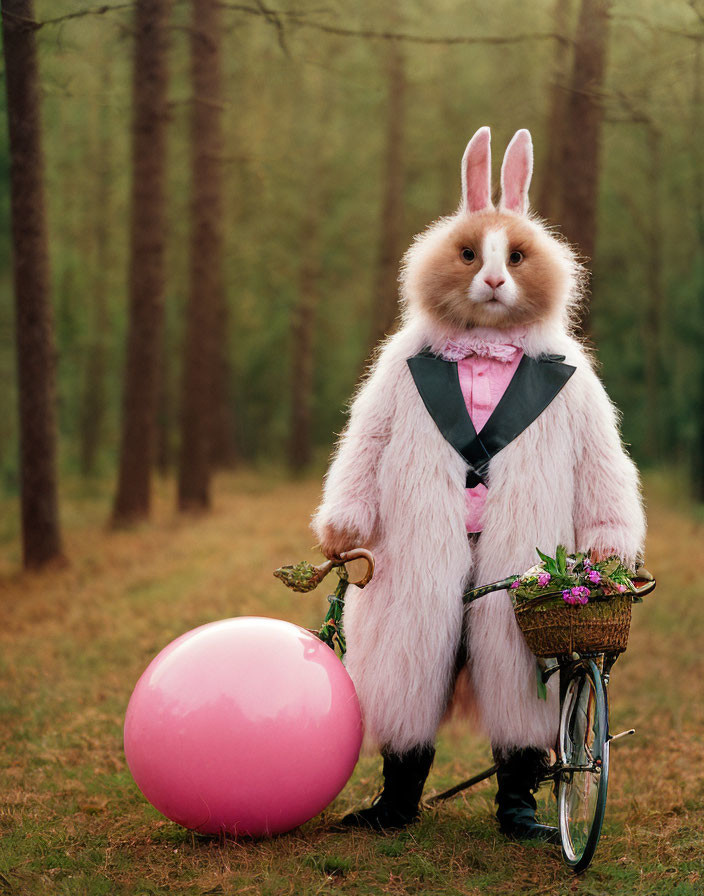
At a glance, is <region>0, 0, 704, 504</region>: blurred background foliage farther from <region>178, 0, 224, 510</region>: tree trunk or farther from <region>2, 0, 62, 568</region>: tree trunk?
<region>2, 0, 62, 568</region>: tree trunk

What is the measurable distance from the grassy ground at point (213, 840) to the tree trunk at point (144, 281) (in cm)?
117

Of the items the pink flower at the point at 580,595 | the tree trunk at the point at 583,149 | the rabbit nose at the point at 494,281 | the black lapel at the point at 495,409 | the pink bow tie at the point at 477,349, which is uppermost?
the tree trunk at the point at 583,149

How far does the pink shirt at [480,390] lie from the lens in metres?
4.10

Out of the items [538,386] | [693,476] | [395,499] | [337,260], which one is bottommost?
[693,476]

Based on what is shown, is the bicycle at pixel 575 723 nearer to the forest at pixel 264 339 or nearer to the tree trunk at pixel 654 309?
the forest at pixel 264 339

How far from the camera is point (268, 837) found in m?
3.84

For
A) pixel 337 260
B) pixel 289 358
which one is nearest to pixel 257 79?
pixel 337 260

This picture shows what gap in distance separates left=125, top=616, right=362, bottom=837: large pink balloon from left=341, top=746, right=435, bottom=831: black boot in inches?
15.2

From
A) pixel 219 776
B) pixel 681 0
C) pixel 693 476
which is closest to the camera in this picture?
pixel 219 776

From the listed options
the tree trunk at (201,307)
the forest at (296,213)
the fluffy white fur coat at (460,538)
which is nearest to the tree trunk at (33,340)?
the forest at (296,213)

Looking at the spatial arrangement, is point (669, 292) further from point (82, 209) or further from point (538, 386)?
point (538, 386)

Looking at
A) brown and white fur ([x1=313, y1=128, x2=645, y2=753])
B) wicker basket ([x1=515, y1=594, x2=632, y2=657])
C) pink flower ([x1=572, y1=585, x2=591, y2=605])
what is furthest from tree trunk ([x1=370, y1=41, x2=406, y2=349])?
pink flower ([x1=572, y1=585, x2=591, y2=605])

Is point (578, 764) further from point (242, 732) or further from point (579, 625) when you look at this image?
point (242, 732)

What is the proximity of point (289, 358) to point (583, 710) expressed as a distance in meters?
21.7
